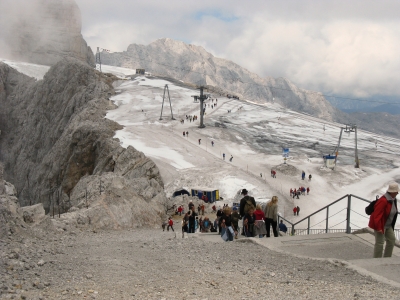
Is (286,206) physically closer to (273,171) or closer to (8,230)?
(273,171)

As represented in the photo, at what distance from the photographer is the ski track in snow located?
32.0 metres

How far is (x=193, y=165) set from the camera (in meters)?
37.7

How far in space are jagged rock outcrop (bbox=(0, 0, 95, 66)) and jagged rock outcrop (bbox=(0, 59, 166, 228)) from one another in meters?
40.9

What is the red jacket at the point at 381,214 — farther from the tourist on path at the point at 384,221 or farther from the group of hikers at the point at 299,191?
the group of hikers at the point at 299,191

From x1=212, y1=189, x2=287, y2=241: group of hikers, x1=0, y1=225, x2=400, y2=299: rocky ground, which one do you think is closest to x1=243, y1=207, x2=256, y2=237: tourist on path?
x1=212, y1=189, x2=287, y2=241: group of hikers

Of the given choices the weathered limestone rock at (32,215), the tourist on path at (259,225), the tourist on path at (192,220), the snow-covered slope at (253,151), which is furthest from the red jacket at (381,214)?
the snow-covered slope at (253,151)

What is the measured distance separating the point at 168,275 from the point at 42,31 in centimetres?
12674

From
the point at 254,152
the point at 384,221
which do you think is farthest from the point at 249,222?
the point at 254,152

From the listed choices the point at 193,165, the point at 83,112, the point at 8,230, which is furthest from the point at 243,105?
the point at 8,230

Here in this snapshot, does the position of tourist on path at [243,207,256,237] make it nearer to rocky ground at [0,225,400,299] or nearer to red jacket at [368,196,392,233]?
rocky ground at [0,225,400,299]

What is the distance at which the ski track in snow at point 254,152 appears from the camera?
105 ft

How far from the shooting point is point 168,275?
259 inches

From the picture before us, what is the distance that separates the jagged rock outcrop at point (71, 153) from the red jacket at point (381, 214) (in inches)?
444

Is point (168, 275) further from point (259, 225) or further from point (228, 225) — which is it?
point (259, 225)
